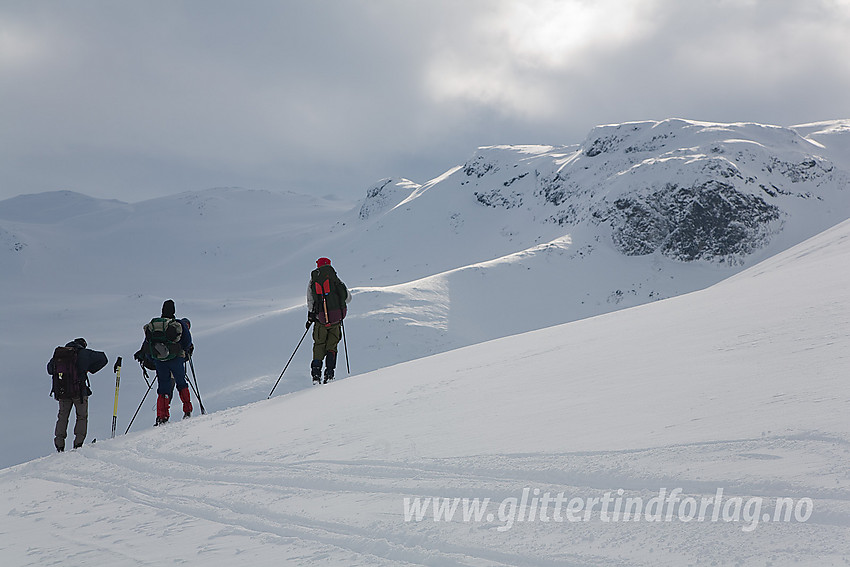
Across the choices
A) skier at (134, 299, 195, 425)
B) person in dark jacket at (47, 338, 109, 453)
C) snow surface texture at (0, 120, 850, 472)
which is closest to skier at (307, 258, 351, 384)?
skier at (134, 299, 195, 425)

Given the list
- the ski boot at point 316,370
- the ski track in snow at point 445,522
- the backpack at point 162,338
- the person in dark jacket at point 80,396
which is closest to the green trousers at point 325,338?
the ski boot at point 316,370

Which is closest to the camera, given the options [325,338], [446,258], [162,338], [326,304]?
[162,338]

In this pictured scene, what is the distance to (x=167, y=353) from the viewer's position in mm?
9609

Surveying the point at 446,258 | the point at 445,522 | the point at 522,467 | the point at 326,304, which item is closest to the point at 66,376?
the point at 326,304

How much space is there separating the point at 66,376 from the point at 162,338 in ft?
5.49

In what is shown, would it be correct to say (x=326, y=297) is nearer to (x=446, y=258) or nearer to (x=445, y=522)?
(x=445, y=522)

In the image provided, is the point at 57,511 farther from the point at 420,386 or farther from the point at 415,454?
the point at 420,386

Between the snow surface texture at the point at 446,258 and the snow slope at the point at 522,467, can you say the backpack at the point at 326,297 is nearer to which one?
the snow slope at the point at 522,467

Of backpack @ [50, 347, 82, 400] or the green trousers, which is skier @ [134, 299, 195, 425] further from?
the green trousers

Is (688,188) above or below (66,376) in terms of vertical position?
above

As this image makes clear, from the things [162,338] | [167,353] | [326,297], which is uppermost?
[326,297]

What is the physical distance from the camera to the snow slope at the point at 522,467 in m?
2.76

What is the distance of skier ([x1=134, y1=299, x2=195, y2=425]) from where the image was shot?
31.4 ft

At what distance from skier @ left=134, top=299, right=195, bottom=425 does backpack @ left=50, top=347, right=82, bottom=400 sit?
1.01 meters
